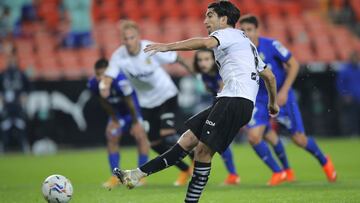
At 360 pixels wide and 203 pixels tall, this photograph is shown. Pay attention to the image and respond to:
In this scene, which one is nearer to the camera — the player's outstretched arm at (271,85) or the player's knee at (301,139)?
the player's outstretched arm at (271,85)

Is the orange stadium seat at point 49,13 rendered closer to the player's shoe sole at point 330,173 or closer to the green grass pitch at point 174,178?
the green grass pitch at point 174,178

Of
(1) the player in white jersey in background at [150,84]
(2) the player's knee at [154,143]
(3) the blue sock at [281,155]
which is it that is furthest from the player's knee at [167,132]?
(3) the blue sock at [281,155]

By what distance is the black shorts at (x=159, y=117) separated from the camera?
38.5ft

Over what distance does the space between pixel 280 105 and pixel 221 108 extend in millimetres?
3740

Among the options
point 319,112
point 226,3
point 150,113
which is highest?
point 226,3

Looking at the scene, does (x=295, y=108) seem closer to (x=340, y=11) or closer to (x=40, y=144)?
(x=40, y=144)

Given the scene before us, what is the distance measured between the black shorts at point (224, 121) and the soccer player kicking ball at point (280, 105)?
3.27 m

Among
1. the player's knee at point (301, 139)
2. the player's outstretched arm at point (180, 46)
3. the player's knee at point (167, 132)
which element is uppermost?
the player's outstretched arm at point (180, 46)

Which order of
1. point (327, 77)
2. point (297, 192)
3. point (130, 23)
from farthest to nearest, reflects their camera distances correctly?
point (327, 77) < point (130, 23) < point (297, 192)

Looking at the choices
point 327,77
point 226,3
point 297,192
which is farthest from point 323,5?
point 226,3

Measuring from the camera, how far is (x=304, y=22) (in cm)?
2291

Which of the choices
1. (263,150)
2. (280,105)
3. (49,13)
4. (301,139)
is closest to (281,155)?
(301,139)

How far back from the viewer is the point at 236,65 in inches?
296

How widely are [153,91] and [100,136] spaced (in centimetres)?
742
